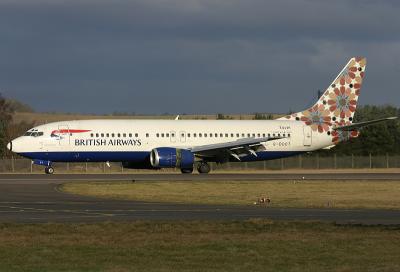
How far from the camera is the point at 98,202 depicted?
33.4 meters

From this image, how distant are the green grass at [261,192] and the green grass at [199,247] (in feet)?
32.3

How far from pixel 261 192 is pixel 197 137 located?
916 inches

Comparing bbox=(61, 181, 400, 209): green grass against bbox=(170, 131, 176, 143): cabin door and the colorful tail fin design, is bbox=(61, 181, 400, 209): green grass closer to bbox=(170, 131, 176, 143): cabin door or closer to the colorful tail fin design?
bbox=(170, 131, 176, 143): cabin door

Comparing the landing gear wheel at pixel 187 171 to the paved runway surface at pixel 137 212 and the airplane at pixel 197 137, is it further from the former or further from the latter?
the paved runway surface at pixel 137 212

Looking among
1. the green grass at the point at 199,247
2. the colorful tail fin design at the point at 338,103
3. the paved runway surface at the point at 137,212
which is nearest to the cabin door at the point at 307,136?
the colorful tail fin design at the point at 338,103

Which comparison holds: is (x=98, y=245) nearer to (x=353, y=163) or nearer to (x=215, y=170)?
(x=215, y=170)

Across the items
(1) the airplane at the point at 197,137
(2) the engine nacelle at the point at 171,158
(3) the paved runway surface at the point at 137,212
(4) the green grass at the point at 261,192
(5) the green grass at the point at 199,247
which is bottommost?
(5) the green grass at the point at 199,247

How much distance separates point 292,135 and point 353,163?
1209 centimetres

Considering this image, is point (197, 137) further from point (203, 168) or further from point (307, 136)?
point (307, 136)

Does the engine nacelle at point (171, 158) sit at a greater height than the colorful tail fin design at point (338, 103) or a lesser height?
lesser

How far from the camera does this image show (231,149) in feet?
199

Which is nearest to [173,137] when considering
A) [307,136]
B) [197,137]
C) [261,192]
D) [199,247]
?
[197,137]

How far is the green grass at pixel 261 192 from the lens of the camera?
33.8m

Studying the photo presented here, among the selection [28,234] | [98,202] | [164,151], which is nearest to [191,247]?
[28,234]
